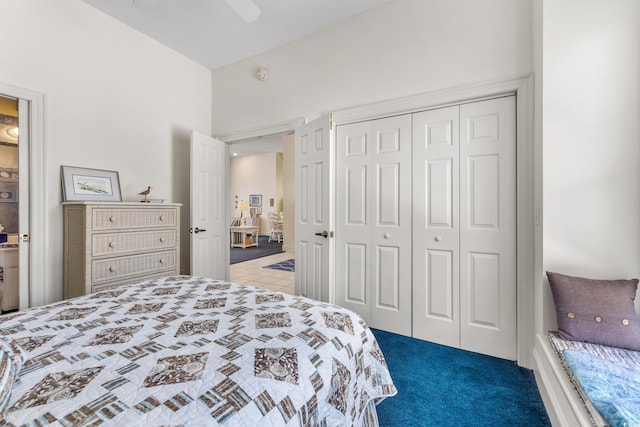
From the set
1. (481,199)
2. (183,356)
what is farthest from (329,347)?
(481,199)

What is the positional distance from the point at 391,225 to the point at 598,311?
4.71 ft

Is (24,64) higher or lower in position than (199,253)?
higher

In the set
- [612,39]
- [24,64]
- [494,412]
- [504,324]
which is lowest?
[494,412]

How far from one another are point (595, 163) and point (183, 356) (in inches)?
88.8

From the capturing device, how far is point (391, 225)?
2.62 m

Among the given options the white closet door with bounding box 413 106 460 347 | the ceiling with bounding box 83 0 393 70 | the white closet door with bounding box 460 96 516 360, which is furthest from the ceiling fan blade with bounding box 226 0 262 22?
the white closet door with bounding box 460 96 516 360

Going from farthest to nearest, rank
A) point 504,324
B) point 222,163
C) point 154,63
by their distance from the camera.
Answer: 1. point 222,163
2. point 154,63
3. point 504,324

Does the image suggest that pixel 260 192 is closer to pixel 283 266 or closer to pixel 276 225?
pixel 276 225

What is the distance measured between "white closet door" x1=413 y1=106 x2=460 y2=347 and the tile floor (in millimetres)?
1914

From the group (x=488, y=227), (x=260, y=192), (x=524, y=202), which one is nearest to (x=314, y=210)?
(x=488, y=227)

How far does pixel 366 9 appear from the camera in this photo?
2664 mm

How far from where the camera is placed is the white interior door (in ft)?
10.7

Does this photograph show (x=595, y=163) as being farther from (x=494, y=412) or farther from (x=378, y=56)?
(x=378, y=56)

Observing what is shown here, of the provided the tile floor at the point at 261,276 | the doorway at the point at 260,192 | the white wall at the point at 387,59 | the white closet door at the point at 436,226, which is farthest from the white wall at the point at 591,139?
the doorway at the point at 260,192
